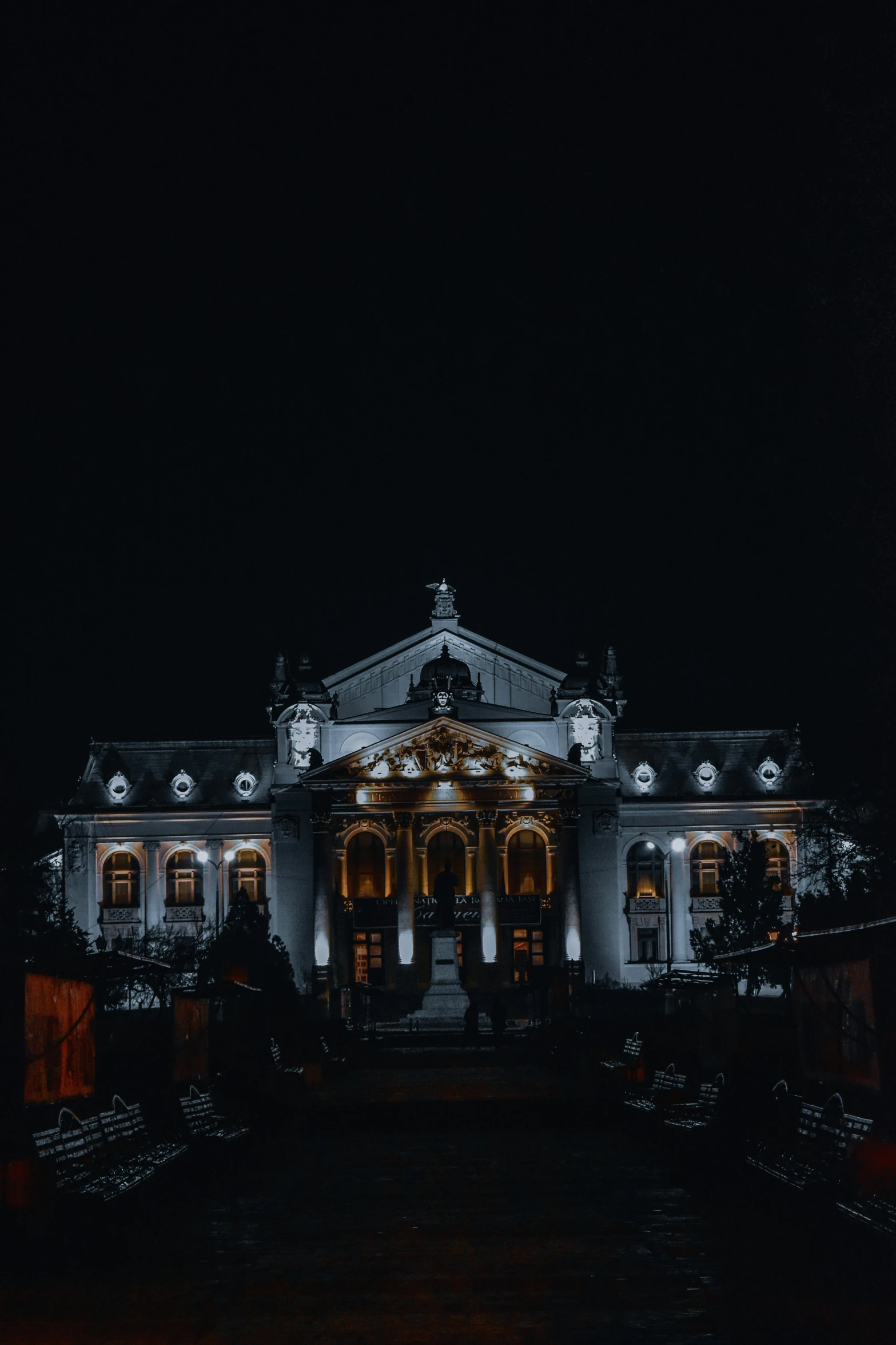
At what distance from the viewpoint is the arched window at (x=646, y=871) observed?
89.1 meters

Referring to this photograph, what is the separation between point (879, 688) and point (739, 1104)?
30813mm

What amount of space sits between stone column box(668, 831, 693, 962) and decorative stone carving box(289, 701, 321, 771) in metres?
20.2

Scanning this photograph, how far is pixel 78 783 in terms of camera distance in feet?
303

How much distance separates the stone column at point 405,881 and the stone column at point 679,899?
1368 centimetres

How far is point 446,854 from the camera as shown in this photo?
87250 mm

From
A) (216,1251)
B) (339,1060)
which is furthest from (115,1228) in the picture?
(339,1060)

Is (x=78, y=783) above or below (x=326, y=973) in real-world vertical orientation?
above

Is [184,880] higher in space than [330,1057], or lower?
higher

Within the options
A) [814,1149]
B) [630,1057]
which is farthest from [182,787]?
[814,1149]

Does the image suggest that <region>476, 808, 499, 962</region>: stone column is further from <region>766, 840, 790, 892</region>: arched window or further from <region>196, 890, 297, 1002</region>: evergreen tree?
<region>196, 890, 297, 1002</region>: evergreen tree

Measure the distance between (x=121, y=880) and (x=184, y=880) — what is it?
3.47m

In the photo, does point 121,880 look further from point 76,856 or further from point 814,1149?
point 814,1149

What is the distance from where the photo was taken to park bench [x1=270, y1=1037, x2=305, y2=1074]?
102 feet

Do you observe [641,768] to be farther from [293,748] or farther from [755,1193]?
[755,1193]
